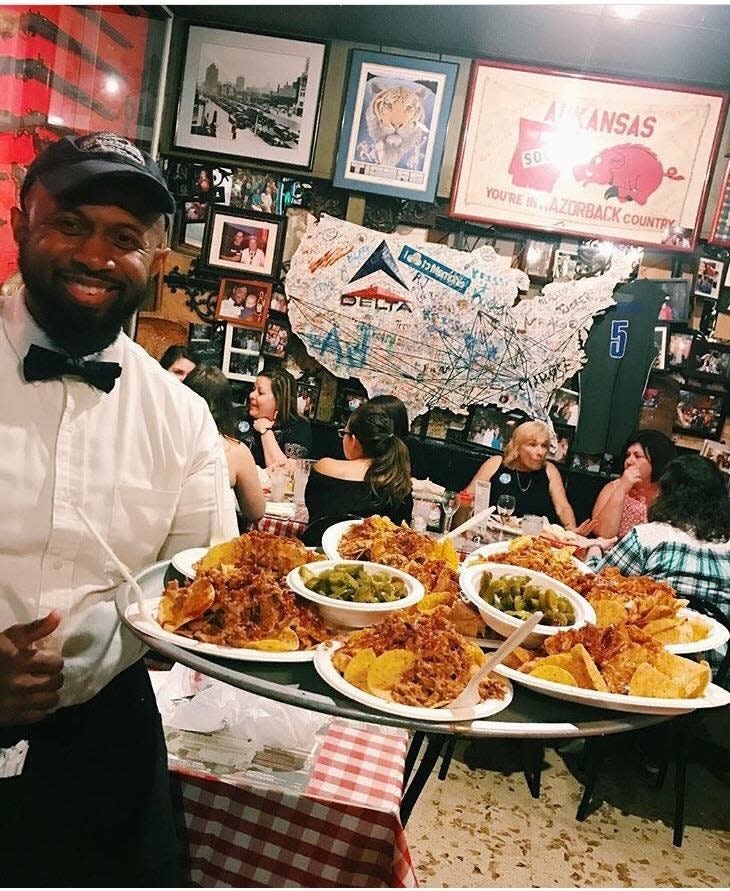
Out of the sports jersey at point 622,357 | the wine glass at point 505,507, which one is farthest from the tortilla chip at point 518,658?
the sports jersey at point 622,357

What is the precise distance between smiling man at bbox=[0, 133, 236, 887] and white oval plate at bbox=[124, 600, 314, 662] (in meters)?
0.26

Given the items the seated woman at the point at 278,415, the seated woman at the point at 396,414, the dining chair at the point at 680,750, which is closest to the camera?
the dining chair at the point at 680,750

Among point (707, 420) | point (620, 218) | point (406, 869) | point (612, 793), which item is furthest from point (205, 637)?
point (707, 420)

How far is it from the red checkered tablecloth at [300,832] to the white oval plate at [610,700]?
20.4 inches

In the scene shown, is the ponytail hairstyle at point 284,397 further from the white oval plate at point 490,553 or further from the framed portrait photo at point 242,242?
the white oval plate at point 490,553

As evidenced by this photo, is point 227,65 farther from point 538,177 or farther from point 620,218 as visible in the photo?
point 620,218

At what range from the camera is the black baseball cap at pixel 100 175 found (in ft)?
3.44

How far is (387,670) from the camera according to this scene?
83 cm

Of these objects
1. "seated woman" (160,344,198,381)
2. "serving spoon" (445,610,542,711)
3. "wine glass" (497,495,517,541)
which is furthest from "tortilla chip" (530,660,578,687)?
"seated woman" (160,344,198,381)

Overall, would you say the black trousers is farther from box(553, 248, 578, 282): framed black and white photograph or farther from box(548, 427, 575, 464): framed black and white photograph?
box(553, 248, 578, 282): framed black and white photograph

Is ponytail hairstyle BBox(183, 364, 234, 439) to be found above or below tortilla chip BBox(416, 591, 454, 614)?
above

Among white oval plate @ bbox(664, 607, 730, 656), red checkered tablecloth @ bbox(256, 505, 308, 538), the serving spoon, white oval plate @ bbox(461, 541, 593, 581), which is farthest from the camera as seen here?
red checkered tablecloth @ bbox(256, 505, 308, 538)

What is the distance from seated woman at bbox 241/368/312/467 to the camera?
3922 millimetres

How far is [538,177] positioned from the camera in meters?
3.61
